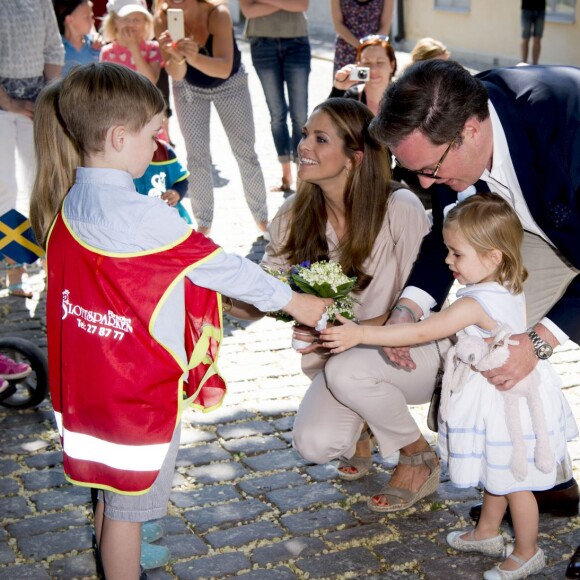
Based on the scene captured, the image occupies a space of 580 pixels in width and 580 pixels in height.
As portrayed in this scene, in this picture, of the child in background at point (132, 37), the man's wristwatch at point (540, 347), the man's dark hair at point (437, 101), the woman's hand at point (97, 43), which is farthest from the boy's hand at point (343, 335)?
the woman's hand at point (97, 43)

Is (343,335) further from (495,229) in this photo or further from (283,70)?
(283,70)

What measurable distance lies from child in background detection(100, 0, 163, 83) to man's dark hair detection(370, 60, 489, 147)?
561 cm

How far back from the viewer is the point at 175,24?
8.05m

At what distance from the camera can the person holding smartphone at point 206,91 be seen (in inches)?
324

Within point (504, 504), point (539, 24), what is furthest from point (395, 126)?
point (539, 24)

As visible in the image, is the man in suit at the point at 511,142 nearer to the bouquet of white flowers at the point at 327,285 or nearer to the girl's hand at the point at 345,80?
the bouquet of white flowers at the point at 327,285

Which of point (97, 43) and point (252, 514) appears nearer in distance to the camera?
point (252, 514)

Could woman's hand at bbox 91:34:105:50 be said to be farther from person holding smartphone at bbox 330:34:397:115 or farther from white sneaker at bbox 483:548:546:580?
white sneaker at bbox 483:548:546:580

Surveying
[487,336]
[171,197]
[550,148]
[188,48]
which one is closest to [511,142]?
[550,148]

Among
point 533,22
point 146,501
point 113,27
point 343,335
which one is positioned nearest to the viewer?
point 146,501

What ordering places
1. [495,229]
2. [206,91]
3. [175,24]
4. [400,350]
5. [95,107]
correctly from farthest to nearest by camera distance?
[206,91], [175,24], [400,350], [495,229], [95,107]

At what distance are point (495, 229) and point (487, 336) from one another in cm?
42

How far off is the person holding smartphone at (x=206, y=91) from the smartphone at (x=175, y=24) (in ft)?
0.12

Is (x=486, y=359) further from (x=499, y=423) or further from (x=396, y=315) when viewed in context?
(x=396, y=315)
